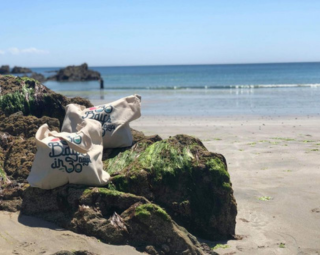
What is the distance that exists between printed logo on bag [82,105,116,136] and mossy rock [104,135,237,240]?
0.54 m

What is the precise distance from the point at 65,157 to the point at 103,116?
1046 mm

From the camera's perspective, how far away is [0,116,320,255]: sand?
4453mm

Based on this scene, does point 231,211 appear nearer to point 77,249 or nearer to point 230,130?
point 77,249

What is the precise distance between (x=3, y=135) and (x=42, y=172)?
150cm

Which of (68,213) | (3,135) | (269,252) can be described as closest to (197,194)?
(269,252)

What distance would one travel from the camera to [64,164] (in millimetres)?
4863

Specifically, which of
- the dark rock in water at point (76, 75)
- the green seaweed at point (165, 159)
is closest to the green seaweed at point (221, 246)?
the green seaweed at point (165, 159)

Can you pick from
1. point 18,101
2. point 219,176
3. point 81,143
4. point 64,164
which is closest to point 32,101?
point 18,101

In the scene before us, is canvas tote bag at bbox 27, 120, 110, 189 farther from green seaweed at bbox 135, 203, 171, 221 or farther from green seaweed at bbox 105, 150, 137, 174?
green seaweed at bbox 135, 203, 171, 221

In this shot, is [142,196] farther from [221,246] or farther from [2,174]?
[2,174]

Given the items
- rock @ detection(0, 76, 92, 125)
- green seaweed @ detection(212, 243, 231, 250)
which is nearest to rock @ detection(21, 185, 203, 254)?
green seaweed @ detection(212, 243, 231, 250)

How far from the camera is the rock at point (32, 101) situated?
6777 mm

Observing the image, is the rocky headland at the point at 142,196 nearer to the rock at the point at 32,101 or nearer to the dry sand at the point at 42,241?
the dry sand at the point at 42,241

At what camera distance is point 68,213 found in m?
4.83
